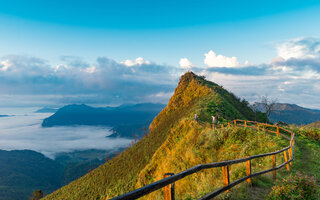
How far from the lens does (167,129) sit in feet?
199

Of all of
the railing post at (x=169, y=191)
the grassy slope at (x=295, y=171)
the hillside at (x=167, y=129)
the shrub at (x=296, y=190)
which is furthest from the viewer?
the hillside at (x=167, y=129)

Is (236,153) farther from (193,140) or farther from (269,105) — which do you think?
(269,105)

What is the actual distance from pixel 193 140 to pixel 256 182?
14.6 meters

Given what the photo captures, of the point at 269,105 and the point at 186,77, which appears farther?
the point at 186,77

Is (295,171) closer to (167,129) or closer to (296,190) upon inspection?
(296,190)

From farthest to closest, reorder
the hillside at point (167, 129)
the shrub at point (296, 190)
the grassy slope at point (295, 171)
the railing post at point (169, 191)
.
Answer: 1. the hillside at point (167, 129)
2. the grassy slope at point (295, 171)
3. the shrub at point (296, 190)
4. the railing post at point (169, 191)

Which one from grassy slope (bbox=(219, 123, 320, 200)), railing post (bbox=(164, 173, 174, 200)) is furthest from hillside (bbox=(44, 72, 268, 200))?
railing post (bbox=(164, 173, 174, 200))

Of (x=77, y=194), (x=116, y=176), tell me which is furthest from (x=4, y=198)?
(x=116, y=176)

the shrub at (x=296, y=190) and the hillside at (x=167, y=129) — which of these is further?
the hillside at (x=167, y=129)

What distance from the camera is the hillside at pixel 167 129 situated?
3850cm

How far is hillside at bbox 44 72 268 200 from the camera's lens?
38500mm

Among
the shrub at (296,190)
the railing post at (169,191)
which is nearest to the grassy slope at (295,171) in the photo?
the shrub at (296,190)

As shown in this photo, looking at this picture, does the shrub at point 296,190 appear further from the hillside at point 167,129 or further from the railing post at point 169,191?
the hillside at point 167,129

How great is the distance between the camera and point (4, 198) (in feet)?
636
